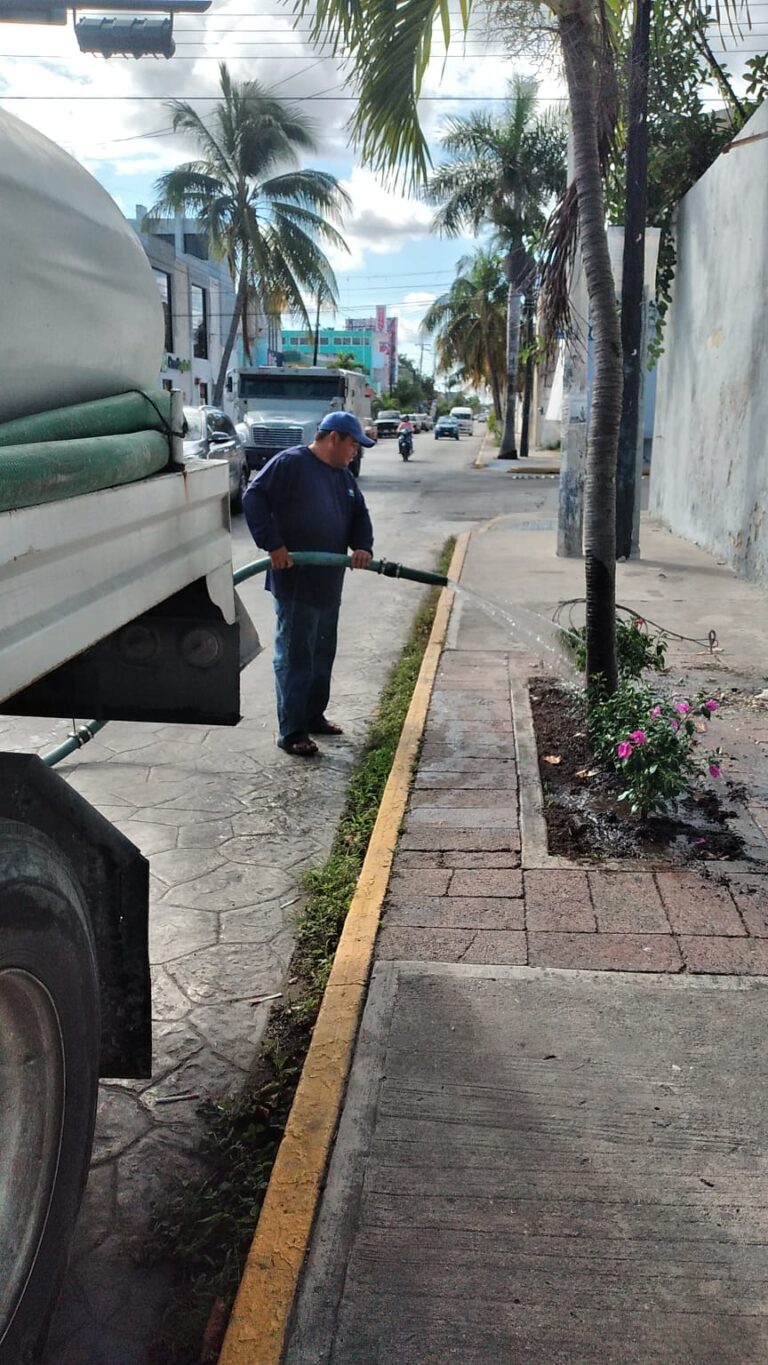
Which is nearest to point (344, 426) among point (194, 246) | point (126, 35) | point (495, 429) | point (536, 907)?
point (536, 907)

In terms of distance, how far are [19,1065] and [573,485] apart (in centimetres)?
1107

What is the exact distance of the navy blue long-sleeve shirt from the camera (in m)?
5.77

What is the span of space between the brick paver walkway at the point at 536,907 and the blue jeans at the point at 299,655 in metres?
1.10

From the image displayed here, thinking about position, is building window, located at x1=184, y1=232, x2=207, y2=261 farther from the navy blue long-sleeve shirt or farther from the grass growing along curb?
the grass growing along curb

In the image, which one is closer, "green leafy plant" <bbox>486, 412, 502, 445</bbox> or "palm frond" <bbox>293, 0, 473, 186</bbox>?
"palm frond" <bbox>293, 0, 473, 186</bbox>

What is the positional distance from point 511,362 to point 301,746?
32614 mm

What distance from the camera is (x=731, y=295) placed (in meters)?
11.5

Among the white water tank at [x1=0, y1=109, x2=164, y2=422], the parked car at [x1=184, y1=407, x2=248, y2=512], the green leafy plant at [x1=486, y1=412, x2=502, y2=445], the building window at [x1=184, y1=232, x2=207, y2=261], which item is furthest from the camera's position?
the green leafy plant at [x1=486, y1=412, x2=502, y2=445]

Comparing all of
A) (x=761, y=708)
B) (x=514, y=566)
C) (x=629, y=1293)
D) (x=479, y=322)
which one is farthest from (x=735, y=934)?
(x=479, y=322)

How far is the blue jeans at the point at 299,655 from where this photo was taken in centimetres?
591

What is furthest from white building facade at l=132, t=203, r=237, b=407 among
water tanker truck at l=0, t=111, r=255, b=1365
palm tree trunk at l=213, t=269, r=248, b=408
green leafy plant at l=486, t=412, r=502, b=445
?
water tanker truck at l=0, t=111, r=255, b=1365

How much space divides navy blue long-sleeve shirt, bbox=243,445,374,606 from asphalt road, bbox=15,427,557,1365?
3.02 ft

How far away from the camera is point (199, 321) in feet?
148

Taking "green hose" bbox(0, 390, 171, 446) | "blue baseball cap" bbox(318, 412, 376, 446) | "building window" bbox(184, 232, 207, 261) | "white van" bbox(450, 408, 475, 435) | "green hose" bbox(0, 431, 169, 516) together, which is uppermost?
"building window" bbox(184, 232, 207, 261)
